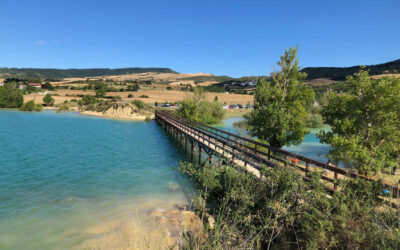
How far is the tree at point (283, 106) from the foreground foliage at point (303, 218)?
42.2 ft

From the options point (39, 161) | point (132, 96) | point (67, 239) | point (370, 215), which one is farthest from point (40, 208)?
point (132, 96)

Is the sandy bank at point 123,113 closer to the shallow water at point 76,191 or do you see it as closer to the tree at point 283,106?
the shallow water at point 76,191

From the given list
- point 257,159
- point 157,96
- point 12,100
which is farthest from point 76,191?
point 157,96

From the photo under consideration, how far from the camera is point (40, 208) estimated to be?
1151cm

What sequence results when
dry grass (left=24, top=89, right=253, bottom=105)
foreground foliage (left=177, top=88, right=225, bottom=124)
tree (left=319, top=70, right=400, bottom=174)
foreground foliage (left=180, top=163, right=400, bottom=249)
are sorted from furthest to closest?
1. dry grass (left=24, top=89, right=253, bottom=105)
2. foreground foliage (left=177, top=88, right=225, bottom=124)
3. tree (left=319, top=70, right=400, bottom=174)
4. foreground foliage (left=180, top=163, right=400, bottom=249)

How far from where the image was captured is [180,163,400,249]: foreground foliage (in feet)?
17.3

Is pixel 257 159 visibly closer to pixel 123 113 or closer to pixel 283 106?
pixel 283 106

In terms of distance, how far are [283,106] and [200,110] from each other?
37.6 metres

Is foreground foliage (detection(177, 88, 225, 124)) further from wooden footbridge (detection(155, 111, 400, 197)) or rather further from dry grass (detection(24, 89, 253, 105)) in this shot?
dry grass (detection(24, 89, 253, 105))

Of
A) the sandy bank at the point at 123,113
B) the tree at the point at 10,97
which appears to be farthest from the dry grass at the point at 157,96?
the sandy bank at the point at 123,113

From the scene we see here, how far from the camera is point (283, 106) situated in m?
20.8

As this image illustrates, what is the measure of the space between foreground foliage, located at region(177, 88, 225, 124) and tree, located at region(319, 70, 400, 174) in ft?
127

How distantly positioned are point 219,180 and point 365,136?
Result: 35.0ft

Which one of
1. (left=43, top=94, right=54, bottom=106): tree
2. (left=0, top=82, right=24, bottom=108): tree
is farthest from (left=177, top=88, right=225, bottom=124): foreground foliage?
(left=0, top=82, right=24, bottom=108): tree
